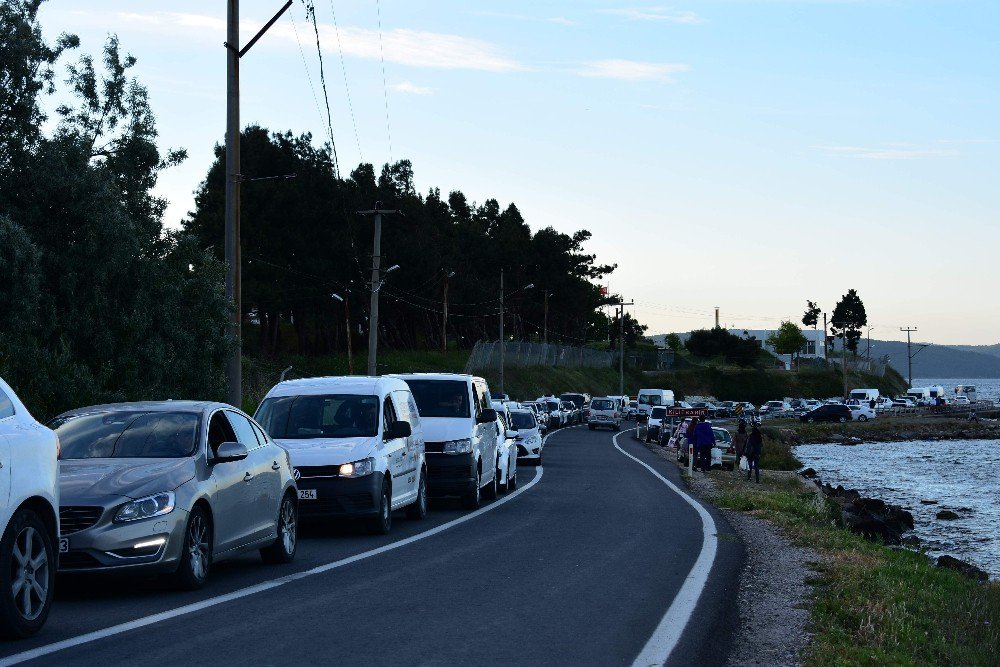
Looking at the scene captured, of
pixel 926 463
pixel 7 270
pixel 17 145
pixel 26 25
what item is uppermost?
pixel 26 25

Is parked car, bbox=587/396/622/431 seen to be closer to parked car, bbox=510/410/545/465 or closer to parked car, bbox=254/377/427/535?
parked car, bbox=510/410/545/465

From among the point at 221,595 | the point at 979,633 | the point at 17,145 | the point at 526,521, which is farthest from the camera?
the point at 17,145

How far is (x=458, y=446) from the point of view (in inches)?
843

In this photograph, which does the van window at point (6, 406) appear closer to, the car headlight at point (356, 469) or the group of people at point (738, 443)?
the car headlight at point (356, 469)

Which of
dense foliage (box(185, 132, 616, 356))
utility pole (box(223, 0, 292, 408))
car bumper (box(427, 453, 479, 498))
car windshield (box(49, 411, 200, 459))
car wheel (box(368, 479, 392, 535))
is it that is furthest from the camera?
dense foliage (box(185, 132, 616, 356))

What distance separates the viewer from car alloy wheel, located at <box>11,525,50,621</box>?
858cm

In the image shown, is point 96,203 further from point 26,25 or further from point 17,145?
point 26,25

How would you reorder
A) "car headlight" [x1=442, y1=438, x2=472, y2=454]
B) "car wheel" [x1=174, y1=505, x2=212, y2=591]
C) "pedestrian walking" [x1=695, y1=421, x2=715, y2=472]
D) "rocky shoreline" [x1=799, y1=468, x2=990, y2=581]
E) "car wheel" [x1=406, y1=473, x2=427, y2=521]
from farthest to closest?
"pedestrian walking" [x1=695, y1=421, x2=715, y2=472], "rocky shoreline" [x1=799, y1=468, x2=990, y2=581], "car headlight" [x1=442, y1=438, x2=472, y2=454], "car wheel" [x1=406, y1=473, x2=427, y2=521], "car wheel" [x1=174, y1=505, x2=212, y2=591]

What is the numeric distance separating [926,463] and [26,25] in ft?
173

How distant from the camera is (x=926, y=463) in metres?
70.4

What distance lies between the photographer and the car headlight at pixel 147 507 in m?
10.4

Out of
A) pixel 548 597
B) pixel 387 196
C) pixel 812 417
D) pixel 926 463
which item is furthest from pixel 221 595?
pixel 812 417

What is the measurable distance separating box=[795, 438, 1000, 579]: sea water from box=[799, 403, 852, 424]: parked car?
10406 mm

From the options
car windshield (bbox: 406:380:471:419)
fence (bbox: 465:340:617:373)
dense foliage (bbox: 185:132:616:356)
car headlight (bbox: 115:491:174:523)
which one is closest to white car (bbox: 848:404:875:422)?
fence (bbox: 465:340:617:373)
